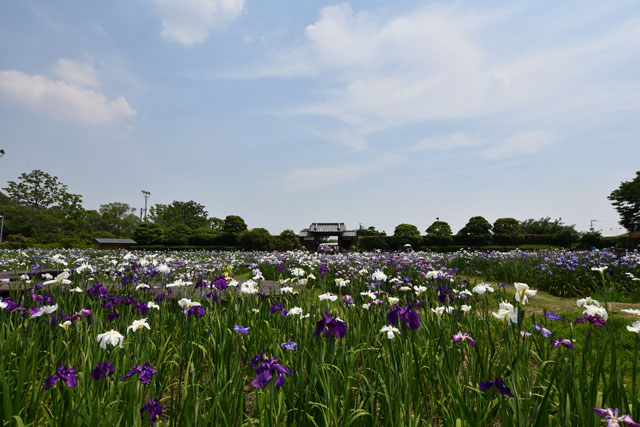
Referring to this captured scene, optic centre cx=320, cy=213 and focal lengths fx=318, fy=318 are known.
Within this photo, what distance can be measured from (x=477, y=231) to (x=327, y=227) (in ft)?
77.0

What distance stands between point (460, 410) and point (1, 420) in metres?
2.75

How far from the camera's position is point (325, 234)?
51.7 m

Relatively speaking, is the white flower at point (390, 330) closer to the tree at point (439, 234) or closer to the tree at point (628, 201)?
the tree at point (439, 234)

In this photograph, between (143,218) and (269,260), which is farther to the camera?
(143,218)

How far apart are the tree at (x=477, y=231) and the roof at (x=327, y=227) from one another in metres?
18.8

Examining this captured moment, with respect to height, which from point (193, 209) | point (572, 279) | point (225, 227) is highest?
point (193, 209)

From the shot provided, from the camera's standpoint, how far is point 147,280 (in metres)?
5.69

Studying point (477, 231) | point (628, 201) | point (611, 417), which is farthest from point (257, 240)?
point (628, 201)

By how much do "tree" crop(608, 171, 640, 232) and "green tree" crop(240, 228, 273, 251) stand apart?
129ft

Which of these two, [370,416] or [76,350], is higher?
[76,350]

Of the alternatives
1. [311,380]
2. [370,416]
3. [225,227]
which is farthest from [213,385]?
[225,227]

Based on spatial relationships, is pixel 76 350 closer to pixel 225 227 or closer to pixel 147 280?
pixel 147 280

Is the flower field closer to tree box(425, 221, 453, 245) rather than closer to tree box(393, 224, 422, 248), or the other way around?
tree box(393, 224, 422, 248)

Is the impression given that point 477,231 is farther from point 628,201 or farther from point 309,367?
point 309,367
